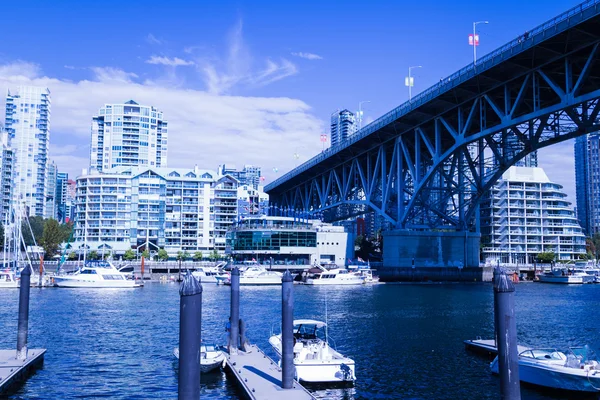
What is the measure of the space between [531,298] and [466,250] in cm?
2871

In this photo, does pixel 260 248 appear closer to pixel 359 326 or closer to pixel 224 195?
pixel 224 195

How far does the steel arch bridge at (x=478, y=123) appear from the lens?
198 ft

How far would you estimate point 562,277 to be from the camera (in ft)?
361

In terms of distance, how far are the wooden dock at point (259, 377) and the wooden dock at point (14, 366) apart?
9291 mm

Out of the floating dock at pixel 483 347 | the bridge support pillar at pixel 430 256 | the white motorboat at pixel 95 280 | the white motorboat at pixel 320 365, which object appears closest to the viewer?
the white motorboat at pixel 320 365

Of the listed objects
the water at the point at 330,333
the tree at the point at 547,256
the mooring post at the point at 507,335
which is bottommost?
the water at the point at 330,333

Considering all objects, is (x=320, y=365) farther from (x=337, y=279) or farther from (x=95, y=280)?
(x=337, y=279)

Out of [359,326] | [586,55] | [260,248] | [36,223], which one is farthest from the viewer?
[36,223]

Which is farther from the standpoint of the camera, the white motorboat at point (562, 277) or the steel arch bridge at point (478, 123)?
the white motorboat at point (562, 277)

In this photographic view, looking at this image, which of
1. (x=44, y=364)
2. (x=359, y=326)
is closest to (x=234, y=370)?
(x=44, y=364)

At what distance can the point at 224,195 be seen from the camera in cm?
14950

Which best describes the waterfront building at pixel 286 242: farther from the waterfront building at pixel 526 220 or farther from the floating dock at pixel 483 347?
the floating dock at pixel 483 347

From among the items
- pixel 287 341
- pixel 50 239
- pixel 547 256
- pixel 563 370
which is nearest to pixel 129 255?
pixel 50 239

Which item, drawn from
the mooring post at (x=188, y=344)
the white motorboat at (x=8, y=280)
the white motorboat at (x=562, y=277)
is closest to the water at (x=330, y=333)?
the white motorboat at (x=8, y=280)
